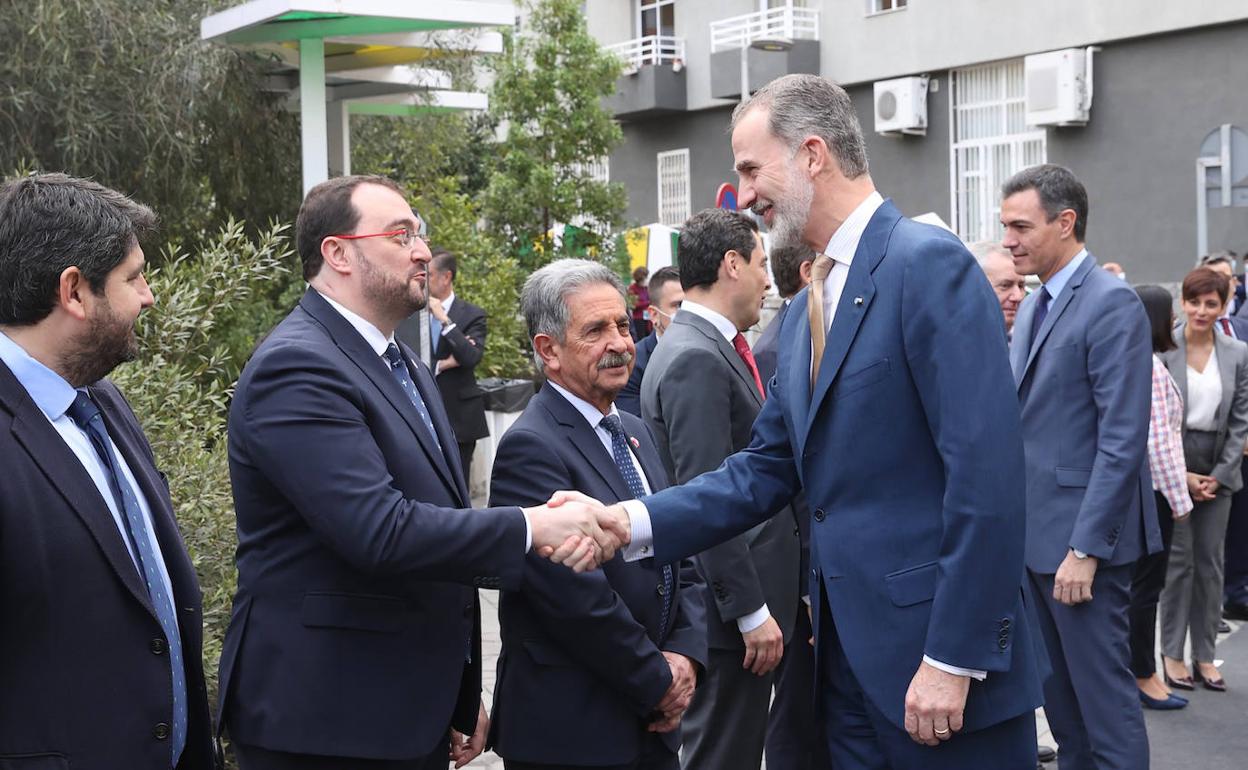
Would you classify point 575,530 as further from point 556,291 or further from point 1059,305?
point 1059,305

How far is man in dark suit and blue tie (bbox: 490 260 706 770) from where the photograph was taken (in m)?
3.58

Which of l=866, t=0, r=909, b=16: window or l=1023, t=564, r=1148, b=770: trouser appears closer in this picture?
l=1023, t=564, r=1148, b=770: trouser

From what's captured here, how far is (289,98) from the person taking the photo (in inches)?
473

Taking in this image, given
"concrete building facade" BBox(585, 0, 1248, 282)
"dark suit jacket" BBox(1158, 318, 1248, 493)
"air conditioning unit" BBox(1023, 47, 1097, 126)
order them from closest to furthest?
"dark suit jacket" BBox(1158, 318, 1248, 493), "concrete building facade" BBox(585, 0, 1248, 282), "air conditioning unit" BBox(1023, 47, 1097, 126)

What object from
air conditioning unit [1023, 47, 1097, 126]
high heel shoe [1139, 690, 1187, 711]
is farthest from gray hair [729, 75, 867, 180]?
air conditioning unit [1023, 47, 1097, 126]

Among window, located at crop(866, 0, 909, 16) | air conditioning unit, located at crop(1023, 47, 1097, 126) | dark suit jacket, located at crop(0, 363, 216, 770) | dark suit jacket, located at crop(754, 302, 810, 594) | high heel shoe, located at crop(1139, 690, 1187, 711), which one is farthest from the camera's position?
window, located at crop(866, 0, 909, 16)

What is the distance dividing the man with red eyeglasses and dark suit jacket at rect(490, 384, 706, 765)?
0.64ft

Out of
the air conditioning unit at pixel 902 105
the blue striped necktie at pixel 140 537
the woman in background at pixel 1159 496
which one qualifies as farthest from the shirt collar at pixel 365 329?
the air conditioning unit at pixel 902 105

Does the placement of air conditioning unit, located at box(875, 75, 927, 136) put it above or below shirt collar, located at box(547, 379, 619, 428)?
above

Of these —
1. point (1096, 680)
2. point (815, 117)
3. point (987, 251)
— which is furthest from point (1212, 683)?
point (815, 117)

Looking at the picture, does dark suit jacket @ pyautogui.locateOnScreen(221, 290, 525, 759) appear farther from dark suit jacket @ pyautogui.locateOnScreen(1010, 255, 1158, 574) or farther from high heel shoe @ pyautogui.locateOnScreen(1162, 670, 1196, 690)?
→ high heel shoe @ pyautogui.locateOnScreen(1162, 670, 1196, 690)

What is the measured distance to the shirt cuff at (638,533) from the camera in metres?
3.66

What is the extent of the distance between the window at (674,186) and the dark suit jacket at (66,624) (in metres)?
24.8

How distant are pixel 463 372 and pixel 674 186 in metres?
18.3
